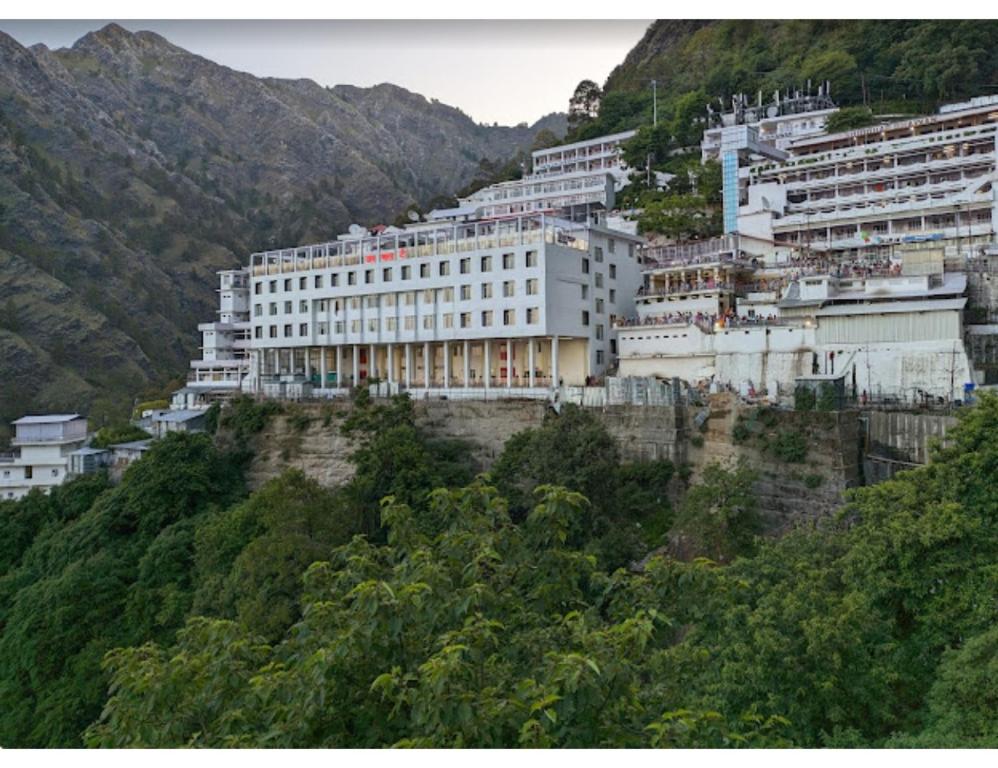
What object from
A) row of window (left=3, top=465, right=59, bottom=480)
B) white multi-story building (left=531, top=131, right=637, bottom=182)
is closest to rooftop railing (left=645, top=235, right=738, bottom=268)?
white multi-story building (left=531, top=131, right=637, bottom=182)

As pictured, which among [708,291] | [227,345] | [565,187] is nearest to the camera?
[708,291]

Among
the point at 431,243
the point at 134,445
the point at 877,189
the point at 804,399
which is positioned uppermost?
the point at 877,189

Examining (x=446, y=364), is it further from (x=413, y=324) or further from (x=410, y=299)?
(x=410, y=299)

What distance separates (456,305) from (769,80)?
134ft

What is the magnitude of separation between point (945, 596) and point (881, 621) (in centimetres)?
119

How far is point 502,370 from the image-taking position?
36969 millimetres

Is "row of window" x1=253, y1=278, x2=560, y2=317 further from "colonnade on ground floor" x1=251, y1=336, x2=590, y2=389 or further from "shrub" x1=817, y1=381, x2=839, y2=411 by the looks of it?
"shrub" x1=817, y1=381, x2=839, y2=411

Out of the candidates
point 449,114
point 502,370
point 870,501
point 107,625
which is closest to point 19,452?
point 107,625

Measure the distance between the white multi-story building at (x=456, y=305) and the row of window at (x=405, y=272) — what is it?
6 cm

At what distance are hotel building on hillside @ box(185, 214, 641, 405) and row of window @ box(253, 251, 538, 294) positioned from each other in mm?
60

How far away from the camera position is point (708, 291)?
110 ft

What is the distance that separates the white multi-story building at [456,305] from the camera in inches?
1331

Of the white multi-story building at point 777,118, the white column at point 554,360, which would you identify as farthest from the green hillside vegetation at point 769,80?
the white column at point 554,360

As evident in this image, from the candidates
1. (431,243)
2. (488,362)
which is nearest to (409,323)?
(431,243)
